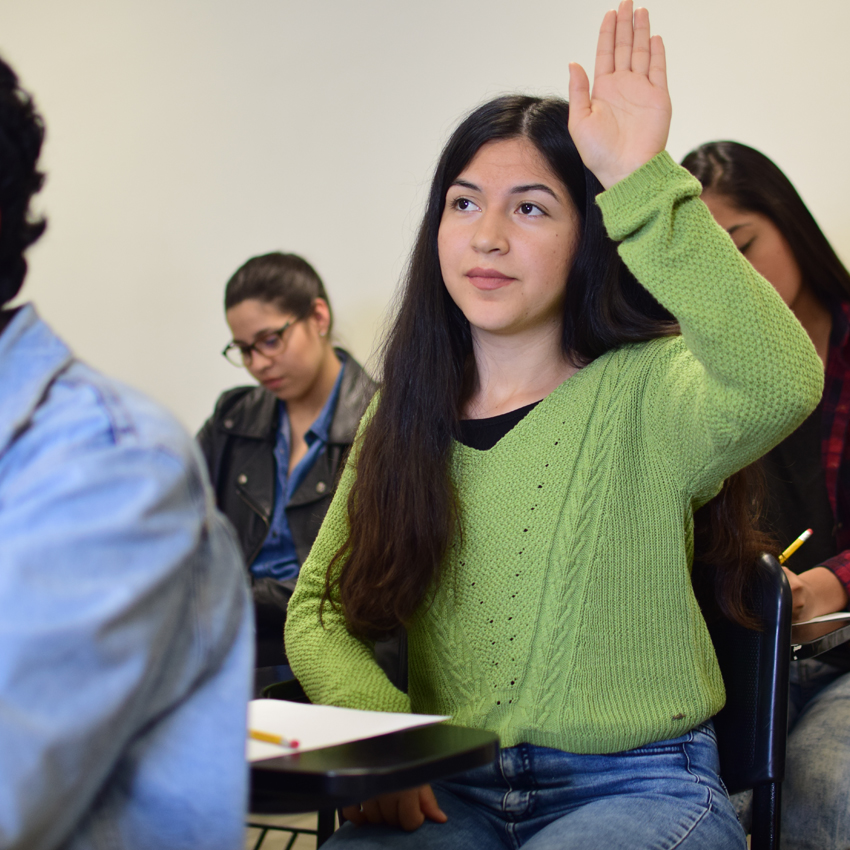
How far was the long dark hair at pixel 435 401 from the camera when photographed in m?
1.17

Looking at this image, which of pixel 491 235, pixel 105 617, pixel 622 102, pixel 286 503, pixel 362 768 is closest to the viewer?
pixel 105 617

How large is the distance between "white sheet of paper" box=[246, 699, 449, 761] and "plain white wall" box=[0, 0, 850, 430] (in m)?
1.70

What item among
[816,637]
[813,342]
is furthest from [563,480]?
[813,342]

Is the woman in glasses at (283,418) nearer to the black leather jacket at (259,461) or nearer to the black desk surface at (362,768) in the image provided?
the black leather jacket at (259,461)

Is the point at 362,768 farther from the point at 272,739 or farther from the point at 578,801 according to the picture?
the point at 578,801

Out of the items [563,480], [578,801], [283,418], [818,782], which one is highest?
[563,480]

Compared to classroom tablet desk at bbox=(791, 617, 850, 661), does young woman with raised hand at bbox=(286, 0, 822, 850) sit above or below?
above

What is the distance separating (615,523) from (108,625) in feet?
2.29

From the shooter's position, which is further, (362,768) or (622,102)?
(622,102)

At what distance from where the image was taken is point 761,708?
108cm

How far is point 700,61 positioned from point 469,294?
1263 millimetres

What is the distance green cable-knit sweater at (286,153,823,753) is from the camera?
95cm

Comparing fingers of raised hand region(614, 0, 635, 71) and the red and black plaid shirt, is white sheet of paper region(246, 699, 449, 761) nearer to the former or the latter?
fingers of raised hand region(614, 0, 635, 71)

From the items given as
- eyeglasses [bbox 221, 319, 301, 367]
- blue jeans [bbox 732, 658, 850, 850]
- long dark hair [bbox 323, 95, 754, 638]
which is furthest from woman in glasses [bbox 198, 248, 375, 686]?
blue jeans [bbox 732, 658, 850, 850]
